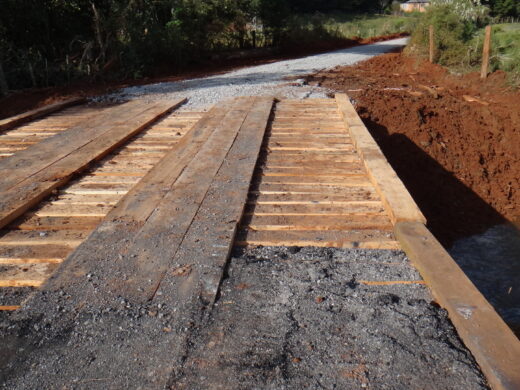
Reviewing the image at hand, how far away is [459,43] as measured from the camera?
10.9 metres

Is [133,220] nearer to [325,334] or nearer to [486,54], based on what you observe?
[325,334]

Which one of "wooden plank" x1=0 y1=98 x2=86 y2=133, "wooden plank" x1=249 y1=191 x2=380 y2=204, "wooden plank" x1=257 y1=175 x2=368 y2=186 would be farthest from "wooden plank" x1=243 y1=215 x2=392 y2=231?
"wooden plank" x1=0 y1=98 x2=86 y2=133

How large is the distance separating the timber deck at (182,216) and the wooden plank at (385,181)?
0.5 inches

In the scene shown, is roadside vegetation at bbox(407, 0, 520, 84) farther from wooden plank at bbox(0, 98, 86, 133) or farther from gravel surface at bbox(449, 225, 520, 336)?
wooden plank at bbox(0, 98, 86, 133)

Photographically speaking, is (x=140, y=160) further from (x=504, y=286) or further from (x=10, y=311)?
(x=504, y=286)

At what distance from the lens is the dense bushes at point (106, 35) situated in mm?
9781

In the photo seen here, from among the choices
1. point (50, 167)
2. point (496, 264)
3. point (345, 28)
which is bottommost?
point (496, 264)

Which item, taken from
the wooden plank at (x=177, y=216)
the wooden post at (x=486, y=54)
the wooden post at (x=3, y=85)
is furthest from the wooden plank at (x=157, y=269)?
the wooden post at (x=486, y=54)

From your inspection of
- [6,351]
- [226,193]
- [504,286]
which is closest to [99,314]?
[6,351]

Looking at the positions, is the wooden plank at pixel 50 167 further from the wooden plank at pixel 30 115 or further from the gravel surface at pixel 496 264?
the gravel surface at pixel 496 264

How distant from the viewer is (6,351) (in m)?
1.60

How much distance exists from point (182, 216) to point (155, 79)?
315 inches

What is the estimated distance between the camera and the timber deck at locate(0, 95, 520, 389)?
177 centimetres

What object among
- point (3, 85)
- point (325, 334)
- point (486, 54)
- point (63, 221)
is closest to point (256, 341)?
point (325, 334)
